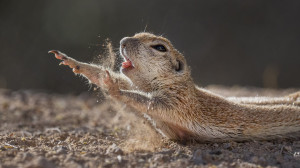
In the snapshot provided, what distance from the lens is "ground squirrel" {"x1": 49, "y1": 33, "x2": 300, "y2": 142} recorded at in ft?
17.7

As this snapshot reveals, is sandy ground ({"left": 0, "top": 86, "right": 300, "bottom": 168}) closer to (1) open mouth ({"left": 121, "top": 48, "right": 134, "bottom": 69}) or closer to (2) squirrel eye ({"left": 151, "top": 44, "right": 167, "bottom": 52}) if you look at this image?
(1) open mouth ({"left": 121, "top": 48, "right": 134, "bottom": 69})

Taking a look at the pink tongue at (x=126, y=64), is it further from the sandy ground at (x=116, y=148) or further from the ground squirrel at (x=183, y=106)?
the sandy ground at (x=116, y=148)

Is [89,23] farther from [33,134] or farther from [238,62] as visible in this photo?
[33,134]

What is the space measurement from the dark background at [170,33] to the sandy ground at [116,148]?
7648 millimetres

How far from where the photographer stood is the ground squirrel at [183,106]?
213 inches

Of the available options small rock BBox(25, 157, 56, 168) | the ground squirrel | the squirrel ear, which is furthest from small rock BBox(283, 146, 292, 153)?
small rock BBox(25, 157, 56, 168)

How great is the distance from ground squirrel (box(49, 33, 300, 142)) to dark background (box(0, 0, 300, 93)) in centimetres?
889

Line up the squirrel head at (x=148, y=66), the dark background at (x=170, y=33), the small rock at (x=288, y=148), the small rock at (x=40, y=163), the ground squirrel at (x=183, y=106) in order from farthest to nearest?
1. the dark background at (x=170, y=33)
2. the squirrel head at (x=148, y=66)
3. the ground squirrel at (x=183, y=106)
4. the small rock at (x=288, y=148)
5. the small rock at (x=40, y=163)

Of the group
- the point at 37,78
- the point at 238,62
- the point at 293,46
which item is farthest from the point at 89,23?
the point at 293,46

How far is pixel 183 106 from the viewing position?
5.38 metres

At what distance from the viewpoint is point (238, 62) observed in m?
15.6

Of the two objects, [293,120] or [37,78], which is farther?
[37,78]

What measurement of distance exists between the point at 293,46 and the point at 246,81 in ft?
8.33

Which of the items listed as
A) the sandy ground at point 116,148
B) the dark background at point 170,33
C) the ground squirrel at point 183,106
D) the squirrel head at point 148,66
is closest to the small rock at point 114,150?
the sandy ground at point 116,148
